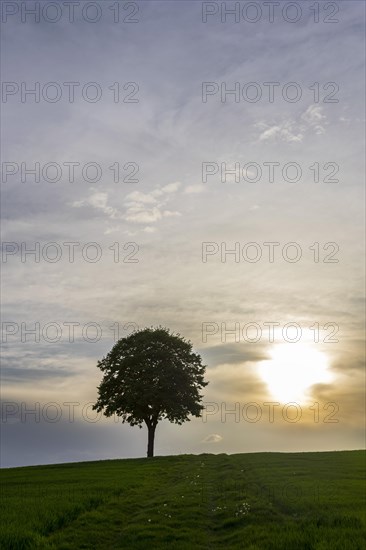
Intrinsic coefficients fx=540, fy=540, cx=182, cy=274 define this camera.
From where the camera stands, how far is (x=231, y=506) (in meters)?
27.8

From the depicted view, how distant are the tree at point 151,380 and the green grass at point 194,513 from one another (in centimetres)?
3568

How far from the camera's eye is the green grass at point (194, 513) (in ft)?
68.1

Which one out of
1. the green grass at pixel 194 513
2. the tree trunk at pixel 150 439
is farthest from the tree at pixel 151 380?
the green grass at pixel 194 513

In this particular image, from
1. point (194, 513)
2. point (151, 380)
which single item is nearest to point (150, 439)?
point (151, 380)

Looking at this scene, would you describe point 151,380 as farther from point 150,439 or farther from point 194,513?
point 194,513

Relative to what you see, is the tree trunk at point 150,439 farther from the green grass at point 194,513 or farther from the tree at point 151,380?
the green grass at point 194,513

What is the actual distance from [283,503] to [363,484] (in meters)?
12.7

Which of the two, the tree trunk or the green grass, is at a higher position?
the green grass

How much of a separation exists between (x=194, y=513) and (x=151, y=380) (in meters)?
55.1

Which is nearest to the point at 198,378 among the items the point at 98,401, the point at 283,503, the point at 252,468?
the point at 98,401

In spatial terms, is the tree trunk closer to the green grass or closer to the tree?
the tree

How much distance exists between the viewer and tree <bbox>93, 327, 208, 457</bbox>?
8062cm

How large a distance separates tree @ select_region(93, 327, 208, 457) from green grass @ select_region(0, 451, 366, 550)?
1405 inches

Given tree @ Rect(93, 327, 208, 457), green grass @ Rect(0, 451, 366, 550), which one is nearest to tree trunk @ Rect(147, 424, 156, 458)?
tree @ Rect(93, 327, 208, 457)
